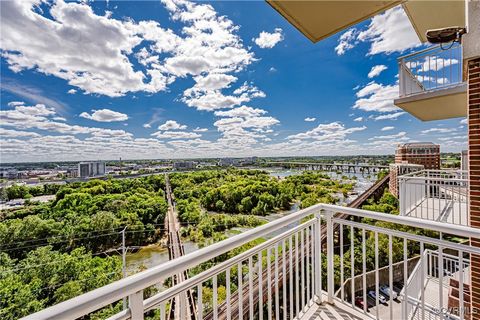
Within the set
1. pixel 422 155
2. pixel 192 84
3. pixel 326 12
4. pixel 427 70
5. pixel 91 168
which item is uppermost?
pixel 192 84

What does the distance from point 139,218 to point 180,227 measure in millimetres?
5158

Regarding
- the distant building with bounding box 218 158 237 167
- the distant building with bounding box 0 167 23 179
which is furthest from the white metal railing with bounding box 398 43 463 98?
the distant building with bounding box 218 158 237 167

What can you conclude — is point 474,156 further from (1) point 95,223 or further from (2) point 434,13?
(1) point 95,223

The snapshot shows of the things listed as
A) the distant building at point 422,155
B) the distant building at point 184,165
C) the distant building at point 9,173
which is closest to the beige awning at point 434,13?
the distant building at point 9,173

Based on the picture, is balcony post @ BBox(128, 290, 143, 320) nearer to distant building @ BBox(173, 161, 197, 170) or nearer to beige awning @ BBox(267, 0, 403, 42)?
beige awning @ BBox(267, 0, 403, 42)

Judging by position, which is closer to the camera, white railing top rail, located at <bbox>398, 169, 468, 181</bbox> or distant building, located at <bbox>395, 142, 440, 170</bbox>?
white railing top rail, located at <bbox>398, 169, 468, 181</bbox>

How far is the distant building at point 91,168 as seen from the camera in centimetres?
2603

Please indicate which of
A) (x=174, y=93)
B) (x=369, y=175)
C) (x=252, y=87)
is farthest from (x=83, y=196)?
(x=369, y=175)

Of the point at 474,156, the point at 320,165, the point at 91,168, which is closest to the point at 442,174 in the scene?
the point at 474,156

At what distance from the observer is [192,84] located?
24828 mm

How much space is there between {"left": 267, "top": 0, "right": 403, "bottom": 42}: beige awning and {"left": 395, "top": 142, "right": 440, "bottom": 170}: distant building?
68.7ft

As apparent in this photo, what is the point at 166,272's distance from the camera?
0.80 metres

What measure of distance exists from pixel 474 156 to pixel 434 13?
2.25m

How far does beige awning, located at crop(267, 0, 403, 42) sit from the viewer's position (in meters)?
1.84
